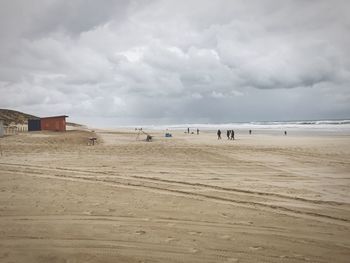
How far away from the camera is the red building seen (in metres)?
51.6

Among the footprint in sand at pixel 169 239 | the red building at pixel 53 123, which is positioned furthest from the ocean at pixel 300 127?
the footprint in sand at pixel 169 239

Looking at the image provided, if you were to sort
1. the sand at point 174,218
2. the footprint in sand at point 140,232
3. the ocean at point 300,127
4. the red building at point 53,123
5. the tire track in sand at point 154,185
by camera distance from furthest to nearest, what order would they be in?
1. the ocean at point 300,127
2. the red building at point 53,123
3. the tire track in sand at point 154,185
4. the footprint in sand at point 140,232
5. the sand at point 174,218

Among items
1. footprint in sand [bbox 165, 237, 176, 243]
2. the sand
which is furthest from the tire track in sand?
footprint in sand [bbox 165, 237, 176, 243]

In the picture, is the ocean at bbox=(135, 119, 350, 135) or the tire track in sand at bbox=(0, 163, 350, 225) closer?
the tire track in sand at bbox=(0, 163, 350, 225)

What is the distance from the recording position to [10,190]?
26.0 ft

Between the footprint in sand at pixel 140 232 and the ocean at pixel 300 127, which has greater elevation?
the ocean at pixel 300 127

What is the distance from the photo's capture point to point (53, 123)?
170 ft

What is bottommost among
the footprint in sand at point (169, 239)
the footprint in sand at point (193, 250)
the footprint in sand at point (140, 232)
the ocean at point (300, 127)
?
the footprint in sand at point (193, 250)

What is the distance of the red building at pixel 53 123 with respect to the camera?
51.6 m

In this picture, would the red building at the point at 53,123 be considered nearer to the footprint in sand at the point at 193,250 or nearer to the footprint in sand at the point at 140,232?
the footprint in sand at the point at 140,232

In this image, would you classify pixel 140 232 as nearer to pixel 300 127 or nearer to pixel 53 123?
pixel 53 123

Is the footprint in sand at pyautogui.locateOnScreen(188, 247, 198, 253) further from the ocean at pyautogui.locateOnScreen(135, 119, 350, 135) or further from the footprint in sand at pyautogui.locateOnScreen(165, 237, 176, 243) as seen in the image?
the ocean at pyautogui.locateOnScreen(135, 119, 350, 135)

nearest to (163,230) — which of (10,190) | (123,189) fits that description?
(123,189)

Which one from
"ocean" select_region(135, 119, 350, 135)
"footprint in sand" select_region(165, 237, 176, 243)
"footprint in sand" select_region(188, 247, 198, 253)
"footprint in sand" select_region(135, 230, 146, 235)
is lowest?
"footprint in sand" select_region(188, 247, 198, 253)
